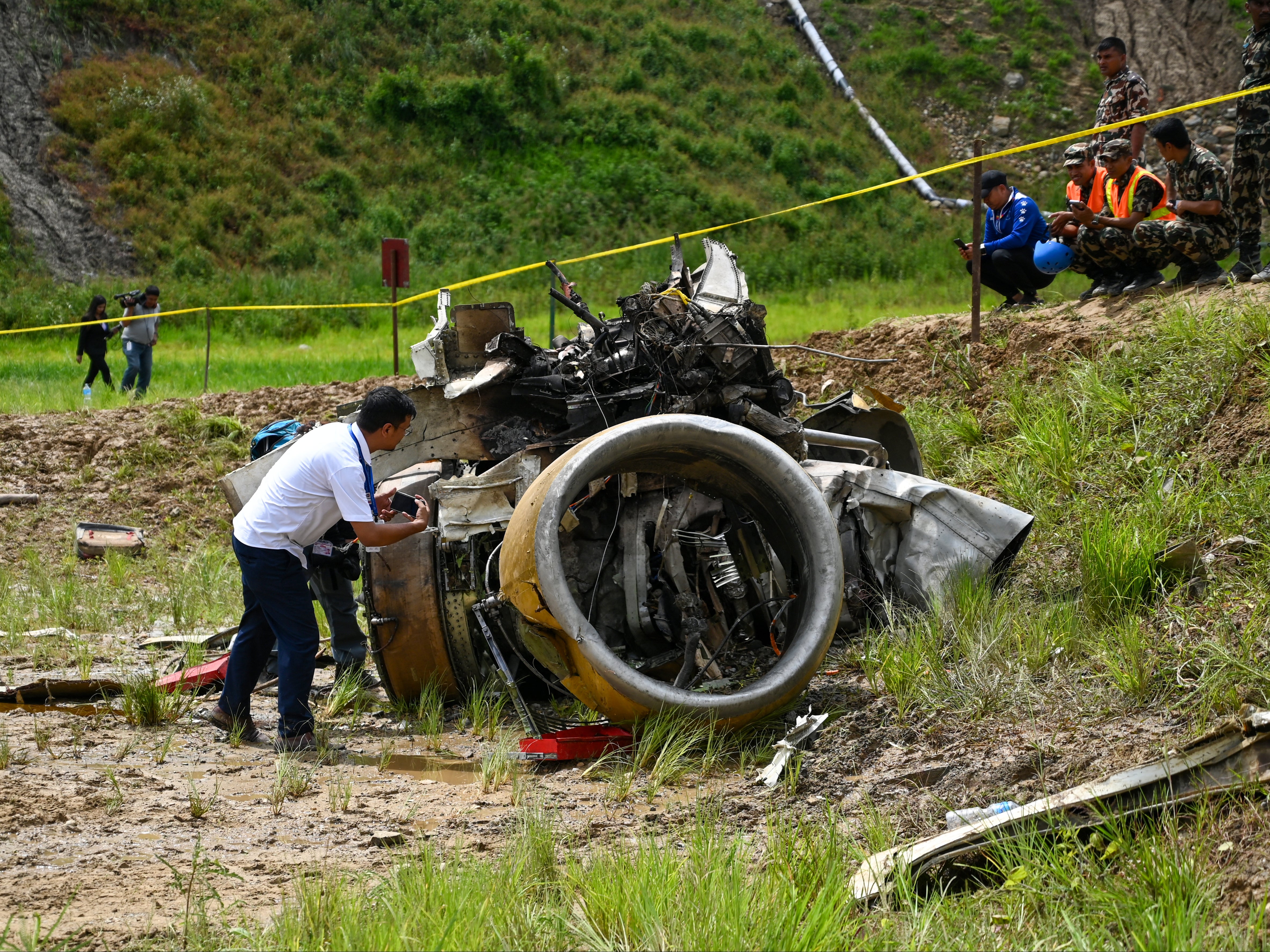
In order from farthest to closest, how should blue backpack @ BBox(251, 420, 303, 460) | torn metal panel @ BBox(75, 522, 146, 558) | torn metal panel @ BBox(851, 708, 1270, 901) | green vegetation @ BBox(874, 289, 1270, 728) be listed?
torn metal panel @ BBox(75, 522, 146, 558) → blue backpack @ BBox(251, 420, 303, 460) → green vegetation @ BBox(874, 289, 1270, 728) → torn metal panel @ BBox(851, 708, 1270, 901)

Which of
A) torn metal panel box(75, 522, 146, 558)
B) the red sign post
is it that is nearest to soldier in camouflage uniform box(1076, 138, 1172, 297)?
the red sign post

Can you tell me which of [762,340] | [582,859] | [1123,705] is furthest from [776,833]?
[762,340]

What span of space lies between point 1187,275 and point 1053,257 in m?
1.12

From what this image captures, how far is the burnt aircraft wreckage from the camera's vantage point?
529 cm

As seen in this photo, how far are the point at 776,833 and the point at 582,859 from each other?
67cm

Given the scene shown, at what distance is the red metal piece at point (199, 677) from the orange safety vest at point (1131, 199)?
6.96 m

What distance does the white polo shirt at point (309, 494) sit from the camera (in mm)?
5512

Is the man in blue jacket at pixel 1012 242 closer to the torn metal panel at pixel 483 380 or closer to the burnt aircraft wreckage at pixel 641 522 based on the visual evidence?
the burnt aircraft wreckage at pixel 641 522

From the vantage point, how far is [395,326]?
1324 centimetres

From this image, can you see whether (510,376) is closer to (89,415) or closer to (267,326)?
(89,415)

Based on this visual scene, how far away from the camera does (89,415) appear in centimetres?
1343

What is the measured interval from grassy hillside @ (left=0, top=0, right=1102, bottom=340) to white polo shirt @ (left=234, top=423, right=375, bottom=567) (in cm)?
1666

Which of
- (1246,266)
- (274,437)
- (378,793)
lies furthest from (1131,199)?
(378,793)

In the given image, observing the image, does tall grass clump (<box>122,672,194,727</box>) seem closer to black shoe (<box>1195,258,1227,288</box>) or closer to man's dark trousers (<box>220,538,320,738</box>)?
man's dark trousers (<box>220,538,320,738</box>)
